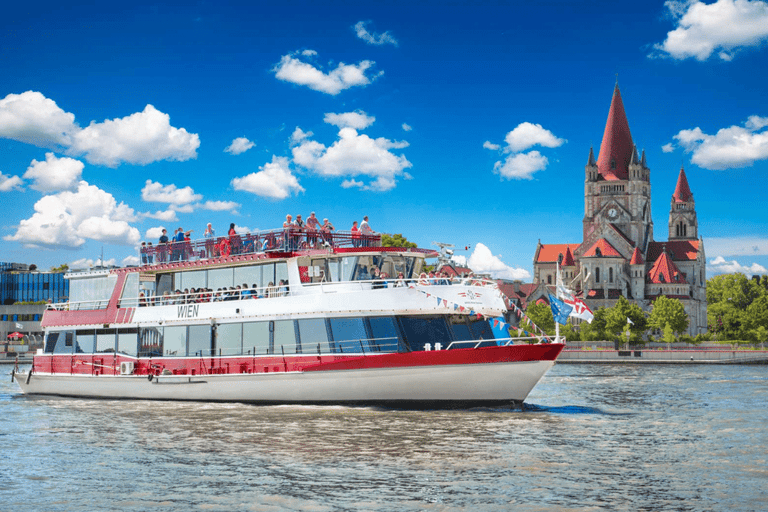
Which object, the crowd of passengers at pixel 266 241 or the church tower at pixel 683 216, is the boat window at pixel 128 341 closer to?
the crowd of passengers at pixel 266 241

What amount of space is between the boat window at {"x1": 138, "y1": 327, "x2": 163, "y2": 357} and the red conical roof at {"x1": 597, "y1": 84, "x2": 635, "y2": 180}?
11430 centimetres

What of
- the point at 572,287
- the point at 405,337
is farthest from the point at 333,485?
the point at 572,287

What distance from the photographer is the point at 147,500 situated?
14.3 metres

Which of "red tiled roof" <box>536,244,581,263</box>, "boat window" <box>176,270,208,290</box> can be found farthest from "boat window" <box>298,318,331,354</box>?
"red tiled roof" <box>536,244,581,263</box>

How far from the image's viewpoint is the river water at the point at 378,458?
14336mm

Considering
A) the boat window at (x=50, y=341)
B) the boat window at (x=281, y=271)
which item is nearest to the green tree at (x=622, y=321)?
the boat window at (x=50, y=341)

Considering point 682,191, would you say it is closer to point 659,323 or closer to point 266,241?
point 659,323

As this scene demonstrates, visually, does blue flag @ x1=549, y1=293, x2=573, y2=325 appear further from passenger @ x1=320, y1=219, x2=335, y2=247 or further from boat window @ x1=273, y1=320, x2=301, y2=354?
boat window @ x1=273, y1=320, x2=301, y2=354

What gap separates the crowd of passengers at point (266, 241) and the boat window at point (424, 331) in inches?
170

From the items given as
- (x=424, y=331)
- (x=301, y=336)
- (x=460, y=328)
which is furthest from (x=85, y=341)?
(x=460, y=328)

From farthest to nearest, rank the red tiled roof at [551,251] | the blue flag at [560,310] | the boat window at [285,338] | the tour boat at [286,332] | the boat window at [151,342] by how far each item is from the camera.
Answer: the red tiled roof at [551,251], the boat window at [151,342], the boat window at [285,338], the blue flag at [560,310], the tour boat at [286,332]

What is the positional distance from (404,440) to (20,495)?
8829 mm

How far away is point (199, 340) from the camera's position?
2980cm

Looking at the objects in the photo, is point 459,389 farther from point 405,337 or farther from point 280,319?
point 280,319
